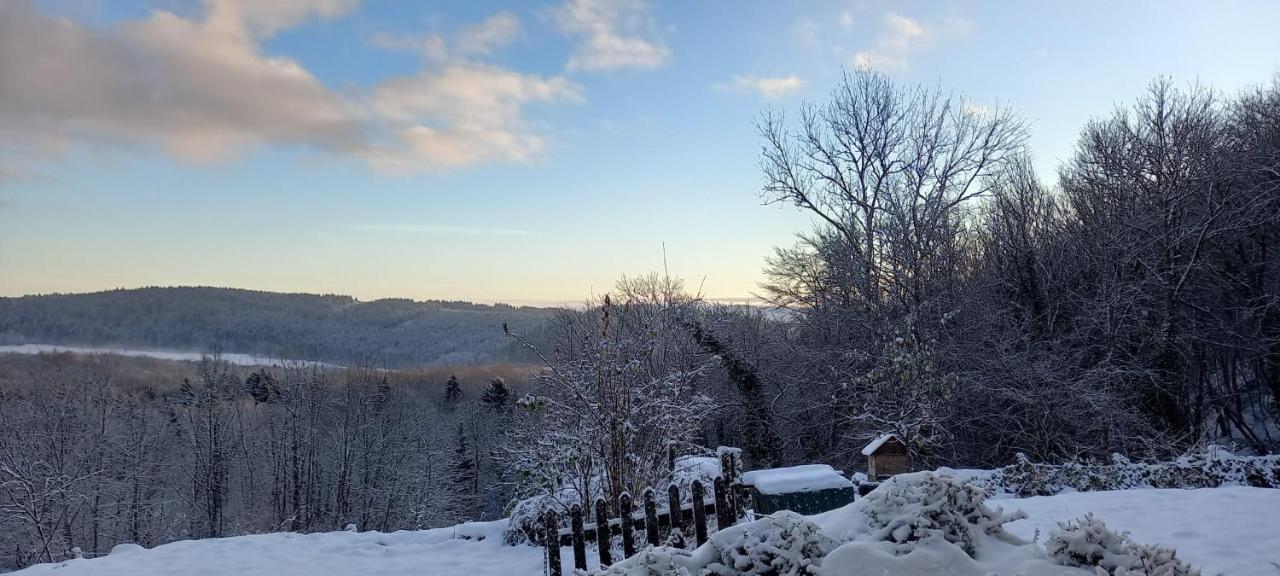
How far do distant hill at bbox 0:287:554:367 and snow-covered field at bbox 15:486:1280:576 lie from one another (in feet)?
139

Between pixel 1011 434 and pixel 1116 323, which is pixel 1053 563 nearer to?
pixel 1011 434

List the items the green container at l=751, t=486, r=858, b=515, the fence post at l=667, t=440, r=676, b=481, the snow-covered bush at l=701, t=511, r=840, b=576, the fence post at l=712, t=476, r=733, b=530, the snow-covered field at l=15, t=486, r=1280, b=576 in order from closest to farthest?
the snow-covered bush at l=701, t=511, r=840, b=576 < the fence post at l=712, t=476, r=733, b=530 < the snow-covered field at l=15, t=486, r=1280, b=576 < the green container at l=751, t=486, r=858, b=515 < the fence post at l=667, t=440, r=676, b=481

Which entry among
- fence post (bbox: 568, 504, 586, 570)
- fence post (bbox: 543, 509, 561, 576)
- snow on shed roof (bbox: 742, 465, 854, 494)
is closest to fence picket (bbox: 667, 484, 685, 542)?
fence post (bbox: 568, 504, 586, 570)

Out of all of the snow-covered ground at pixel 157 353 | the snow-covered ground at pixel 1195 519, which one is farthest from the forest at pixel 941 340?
the snow-covered ground at pixel 157 353

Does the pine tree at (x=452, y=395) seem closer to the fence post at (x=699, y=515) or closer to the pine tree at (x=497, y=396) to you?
the pine tree at (x=497, y=396)

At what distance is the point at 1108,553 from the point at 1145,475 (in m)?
8.87

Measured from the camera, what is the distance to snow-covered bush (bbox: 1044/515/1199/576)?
9.28 ft

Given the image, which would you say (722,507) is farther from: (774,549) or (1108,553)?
(1108,553)

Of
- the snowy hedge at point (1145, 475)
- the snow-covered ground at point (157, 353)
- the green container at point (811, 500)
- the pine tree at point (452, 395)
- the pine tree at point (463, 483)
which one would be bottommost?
the pine tree at point (463, 483)

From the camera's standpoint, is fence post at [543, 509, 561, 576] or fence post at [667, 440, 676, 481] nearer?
fence post at [543, 509, 561, 576]

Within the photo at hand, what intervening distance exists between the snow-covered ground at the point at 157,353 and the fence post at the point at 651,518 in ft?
117

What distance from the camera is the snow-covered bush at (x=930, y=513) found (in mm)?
3291

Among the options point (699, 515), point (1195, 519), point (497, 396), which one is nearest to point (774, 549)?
point (699, 515)

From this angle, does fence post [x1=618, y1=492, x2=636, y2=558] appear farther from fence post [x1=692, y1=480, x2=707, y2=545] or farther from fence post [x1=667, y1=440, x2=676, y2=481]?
fence post [x1=667, y1=440, x2=676, y2=481]
